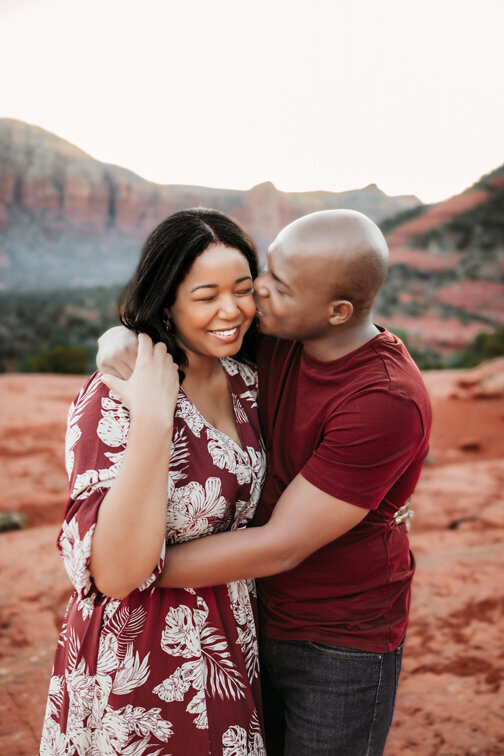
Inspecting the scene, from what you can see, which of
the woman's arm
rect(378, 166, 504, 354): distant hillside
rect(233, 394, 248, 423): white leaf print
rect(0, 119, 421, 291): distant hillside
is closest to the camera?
the woman's arm

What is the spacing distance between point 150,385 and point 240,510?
450 mm

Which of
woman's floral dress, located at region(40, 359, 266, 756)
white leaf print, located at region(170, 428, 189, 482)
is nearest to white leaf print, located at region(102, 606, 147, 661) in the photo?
woman's floral dress, located at region(40, 359, 266, 756)

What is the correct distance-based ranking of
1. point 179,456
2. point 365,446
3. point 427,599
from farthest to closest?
point 427,599, point 179,456, point 365,446

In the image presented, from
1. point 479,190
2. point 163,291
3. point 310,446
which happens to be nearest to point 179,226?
point 163,291

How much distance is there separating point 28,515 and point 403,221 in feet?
128

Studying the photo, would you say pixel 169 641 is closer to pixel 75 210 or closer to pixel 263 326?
pixel 263 326

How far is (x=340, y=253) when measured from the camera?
1.58 meters

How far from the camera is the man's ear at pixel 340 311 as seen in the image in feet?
5.32

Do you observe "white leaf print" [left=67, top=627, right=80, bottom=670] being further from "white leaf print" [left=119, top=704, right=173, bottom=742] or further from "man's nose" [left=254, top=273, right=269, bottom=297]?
"man's nose" [left=254, top=273, right=269, bottom=297]

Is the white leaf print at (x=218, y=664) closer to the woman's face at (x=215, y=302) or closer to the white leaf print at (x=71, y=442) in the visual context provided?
the white leaf print at (x=71, y=442)

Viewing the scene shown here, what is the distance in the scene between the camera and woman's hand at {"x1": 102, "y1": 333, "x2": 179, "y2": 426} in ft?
4.73

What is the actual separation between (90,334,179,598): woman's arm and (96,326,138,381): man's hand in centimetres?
20

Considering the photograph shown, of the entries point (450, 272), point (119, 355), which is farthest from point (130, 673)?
point (450, 272)

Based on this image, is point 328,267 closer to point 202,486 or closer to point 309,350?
point 309,350
